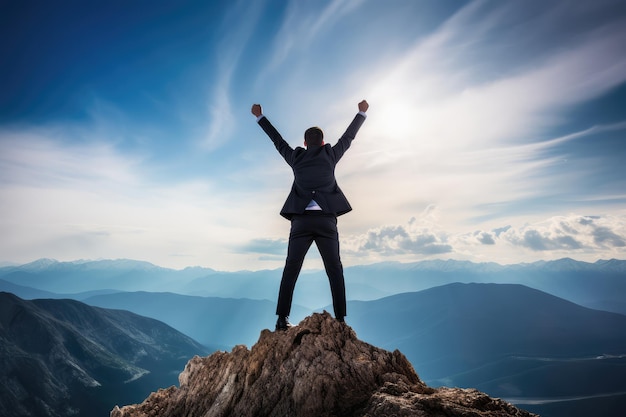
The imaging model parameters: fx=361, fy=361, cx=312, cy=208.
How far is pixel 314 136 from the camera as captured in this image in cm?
698

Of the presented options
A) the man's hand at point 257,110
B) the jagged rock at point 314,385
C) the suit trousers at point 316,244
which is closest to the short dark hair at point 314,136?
the man's hand at point 257,110

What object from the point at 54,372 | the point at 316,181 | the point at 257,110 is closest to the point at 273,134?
the point at 257,110

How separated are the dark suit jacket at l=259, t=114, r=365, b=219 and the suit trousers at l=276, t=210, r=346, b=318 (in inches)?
7.3

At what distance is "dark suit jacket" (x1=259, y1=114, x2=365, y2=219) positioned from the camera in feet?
21.9

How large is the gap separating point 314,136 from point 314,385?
14.2 ft

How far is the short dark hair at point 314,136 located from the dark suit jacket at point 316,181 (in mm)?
155

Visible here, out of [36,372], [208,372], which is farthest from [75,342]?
[208,372]

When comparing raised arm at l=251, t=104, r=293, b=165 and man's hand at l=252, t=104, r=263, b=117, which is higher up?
man's hand at l=252, t=104, r=263, b=117

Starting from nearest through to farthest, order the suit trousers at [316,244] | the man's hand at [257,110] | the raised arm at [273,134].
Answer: the suit trousers at [316,244]
the raised arm at [273,134]
the man's hand at [257,110]

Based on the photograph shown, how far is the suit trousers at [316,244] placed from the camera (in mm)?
6617

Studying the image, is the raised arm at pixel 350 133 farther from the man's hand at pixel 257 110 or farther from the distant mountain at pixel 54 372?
the distant mountain at pixel 54 372

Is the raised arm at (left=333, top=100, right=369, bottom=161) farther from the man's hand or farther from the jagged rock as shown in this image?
the jagged rock

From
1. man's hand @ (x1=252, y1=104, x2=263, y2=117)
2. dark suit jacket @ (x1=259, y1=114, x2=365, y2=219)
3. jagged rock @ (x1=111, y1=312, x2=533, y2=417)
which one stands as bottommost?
jagged rock @ (x1=111, y1=312, x2=533, y2=417)

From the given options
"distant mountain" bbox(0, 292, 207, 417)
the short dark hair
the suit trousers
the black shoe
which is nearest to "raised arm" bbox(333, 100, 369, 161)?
the short dark hair
